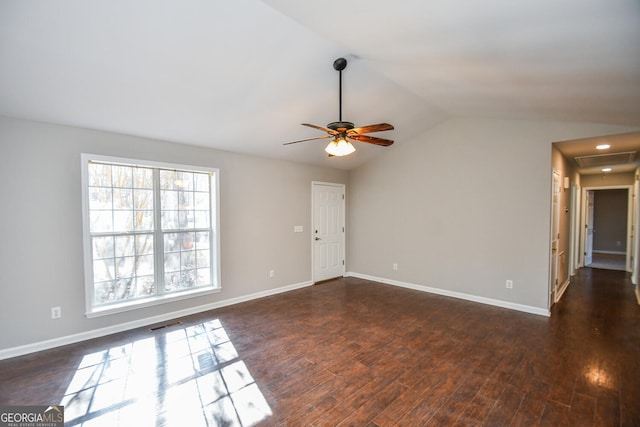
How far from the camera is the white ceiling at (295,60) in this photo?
68.7 inches

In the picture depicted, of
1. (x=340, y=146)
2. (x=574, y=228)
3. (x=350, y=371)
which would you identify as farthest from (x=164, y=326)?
(x=574, y=228)

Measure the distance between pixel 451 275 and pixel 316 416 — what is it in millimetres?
3719

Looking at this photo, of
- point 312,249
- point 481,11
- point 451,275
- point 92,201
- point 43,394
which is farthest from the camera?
point 312,249

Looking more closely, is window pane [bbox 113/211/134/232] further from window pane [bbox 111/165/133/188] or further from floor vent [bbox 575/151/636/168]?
floor vent [bbox 575/151/636/168]

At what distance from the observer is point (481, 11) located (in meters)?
1.62

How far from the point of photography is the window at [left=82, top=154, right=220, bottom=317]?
11.1 feet

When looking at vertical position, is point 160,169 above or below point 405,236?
above

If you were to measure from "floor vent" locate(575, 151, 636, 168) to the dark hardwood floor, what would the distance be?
95.5 inches

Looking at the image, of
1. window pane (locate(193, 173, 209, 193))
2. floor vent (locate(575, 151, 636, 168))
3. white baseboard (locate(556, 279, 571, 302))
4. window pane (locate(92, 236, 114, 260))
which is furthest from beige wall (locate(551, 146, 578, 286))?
window pane (locate(92, 236, 114, 260))

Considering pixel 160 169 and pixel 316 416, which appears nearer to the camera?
pixel 316 416

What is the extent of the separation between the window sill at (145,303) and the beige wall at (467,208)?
344 cm

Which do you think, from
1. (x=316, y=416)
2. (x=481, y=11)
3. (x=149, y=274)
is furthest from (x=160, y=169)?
(x=481, y=11)

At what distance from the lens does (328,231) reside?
19.8 feet

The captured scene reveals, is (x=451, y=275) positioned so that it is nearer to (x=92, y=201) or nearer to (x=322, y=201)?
(x=322, y=201)
